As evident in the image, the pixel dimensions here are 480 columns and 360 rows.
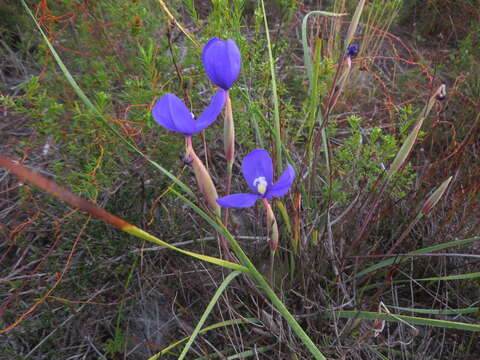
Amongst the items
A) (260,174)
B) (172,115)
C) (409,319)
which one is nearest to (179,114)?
(172,115)

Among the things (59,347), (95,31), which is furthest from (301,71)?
(59,347)

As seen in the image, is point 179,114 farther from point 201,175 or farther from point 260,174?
point 260,174

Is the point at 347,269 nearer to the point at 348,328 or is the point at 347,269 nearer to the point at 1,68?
the point at 348,328

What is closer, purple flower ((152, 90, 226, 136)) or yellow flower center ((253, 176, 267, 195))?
purple flower ((152, 90, 226, 136))

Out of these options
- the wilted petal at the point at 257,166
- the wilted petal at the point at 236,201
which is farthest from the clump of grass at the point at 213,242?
the wilted petal at the point at 236,201

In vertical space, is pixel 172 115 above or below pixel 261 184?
above

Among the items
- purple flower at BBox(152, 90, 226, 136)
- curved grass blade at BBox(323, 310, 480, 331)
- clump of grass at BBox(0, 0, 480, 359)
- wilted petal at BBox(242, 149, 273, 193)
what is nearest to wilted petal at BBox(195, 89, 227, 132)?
purple flower at BBox(152, 90, 226, 136)

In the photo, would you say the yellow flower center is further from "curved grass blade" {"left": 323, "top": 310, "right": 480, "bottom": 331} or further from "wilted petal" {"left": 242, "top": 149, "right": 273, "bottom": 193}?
"curved grass blade" {"left": 323, "top": 310, "right": 480, "bottom": 331}
